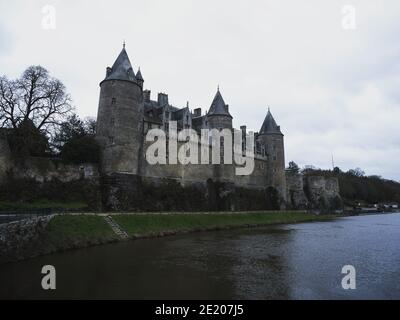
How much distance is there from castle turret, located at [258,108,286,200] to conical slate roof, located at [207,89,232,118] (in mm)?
12049

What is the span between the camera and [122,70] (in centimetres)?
3491

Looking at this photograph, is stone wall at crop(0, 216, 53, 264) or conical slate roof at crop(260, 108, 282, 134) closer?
stone wall at crop(0, 216, 53, 264)

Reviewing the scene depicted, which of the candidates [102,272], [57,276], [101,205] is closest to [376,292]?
[102,272]

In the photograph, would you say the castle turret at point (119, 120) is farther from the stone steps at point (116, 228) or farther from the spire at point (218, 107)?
the spire at point (218, 107)

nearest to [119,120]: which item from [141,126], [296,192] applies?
[141,126]

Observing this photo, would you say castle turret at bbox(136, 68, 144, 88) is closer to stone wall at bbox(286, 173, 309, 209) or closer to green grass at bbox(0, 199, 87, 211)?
green grass at bbox(0, 199, 87, 211)

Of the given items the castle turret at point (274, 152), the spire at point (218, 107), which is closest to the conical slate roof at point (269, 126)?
the castle turret at point (274, 152)

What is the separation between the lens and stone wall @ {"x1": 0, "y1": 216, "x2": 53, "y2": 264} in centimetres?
1709

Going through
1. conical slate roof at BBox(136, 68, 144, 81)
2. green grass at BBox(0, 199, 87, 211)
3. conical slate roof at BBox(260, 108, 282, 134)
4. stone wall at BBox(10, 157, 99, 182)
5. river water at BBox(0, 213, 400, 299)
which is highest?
conical slate roof at BBox(136, 68, 144, 81)

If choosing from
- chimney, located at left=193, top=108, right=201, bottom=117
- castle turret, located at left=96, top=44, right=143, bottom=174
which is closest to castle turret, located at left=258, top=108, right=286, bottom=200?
chimney, located at left=193, top=108, right=201, bottom=117

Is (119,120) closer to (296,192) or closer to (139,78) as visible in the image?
(139,78)

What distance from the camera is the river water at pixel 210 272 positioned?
11977mm

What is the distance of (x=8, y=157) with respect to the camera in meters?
28.0

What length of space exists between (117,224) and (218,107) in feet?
85.0
